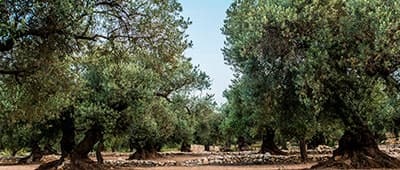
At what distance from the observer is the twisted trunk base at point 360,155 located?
1975 cm

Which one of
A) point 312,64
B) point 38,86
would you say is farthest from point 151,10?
point 312,64

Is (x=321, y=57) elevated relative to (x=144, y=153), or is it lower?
elevated

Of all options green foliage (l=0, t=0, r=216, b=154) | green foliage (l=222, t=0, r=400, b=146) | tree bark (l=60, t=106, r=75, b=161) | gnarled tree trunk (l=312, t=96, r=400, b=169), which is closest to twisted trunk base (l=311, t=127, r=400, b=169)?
gnarled tree trunk (l=312, t=96, r=400, b=169)

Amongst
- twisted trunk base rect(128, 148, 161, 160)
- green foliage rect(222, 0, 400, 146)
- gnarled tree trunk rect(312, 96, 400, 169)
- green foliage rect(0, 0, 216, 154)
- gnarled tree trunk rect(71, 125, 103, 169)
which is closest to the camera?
green foliage rect(0, 0, 216, 154)

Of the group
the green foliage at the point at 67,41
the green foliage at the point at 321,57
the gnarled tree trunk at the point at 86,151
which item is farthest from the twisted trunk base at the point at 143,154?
the green foliage at the point at 67,41

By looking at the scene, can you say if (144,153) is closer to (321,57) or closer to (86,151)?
(86,151)

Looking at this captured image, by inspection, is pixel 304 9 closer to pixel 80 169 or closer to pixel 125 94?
pixel 125 94

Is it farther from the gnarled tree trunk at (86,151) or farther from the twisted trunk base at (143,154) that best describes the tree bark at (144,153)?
the gnarled tree trunk at (86,151)

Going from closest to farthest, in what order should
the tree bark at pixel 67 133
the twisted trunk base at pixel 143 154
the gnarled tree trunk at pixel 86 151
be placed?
1. the gnarled tree trunk at pixel 86 151
2. the tree bark at pixel 67 133
3. the twisted trunk base at pixel 143 154

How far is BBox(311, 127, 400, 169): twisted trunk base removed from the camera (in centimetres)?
1975

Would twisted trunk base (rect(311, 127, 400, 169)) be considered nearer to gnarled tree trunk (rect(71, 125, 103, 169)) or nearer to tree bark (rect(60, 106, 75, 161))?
gnarled tree trunk (rect(71, 125, 103, 169))

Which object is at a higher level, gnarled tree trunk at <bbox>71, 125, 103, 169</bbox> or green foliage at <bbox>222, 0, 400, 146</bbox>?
green foliage at <bbox>222, 0, 400, 146</bbox>

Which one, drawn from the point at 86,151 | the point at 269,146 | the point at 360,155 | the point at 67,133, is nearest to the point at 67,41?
the point at 360,155

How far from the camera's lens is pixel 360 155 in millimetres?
20297
